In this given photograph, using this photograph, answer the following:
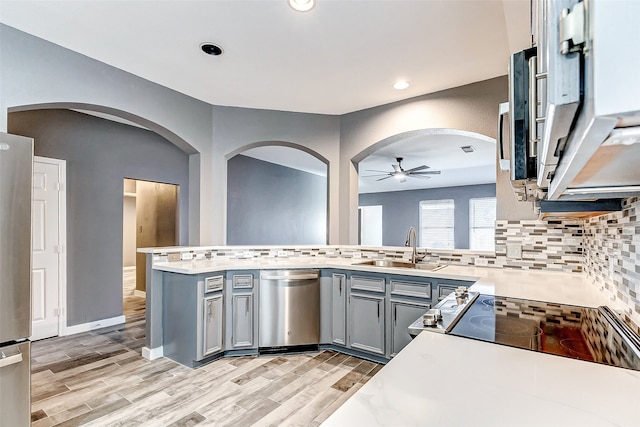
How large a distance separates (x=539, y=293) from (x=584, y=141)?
5.99ft

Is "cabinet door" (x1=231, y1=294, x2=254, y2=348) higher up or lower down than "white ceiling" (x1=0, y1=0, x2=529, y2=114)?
lower down

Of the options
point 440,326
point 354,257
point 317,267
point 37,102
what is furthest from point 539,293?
point 37,102

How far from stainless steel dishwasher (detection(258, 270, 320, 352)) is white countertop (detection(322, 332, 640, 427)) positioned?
2.22m

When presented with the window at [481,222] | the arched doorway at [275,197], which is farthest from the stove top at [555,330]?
the window at [481,222]

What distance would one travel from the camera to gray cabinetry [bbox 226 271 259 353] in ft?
10.00

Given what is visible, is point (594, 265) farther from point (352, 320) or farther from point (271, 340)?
point (271, 340)

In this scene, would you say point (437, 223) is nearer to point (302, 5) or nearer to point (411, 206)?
point (411, 206)

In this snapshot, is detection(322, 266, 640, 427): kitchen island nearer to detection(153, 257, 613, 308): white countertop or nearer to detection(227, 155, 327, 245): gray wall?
detection(153, 257, 613, 308): white countertop

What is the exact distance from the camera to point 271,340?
3.10 metres

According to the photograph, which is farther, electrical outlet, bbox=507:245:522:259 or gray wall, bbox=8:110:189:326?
gray wall, bbox=8:110:189:326

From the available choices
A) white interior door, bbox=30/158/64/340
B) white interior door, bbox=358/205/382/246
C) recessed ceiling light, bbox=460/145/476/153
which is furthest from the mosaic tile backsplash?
white interior door, bbox=358/205/382/246

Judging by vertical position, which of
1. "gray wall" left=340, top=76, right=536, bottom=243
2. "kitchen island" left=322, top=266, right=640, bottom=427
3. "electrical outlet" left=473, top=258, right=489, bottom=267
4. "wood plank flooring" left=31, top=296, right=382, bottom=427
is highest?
"gray wall" left=340, top=76, right=536, bottom=243

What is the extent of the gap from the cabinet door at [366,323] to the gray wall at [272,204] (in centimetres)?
337

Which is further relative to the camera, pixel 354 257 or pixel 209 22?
pixel 354 257
